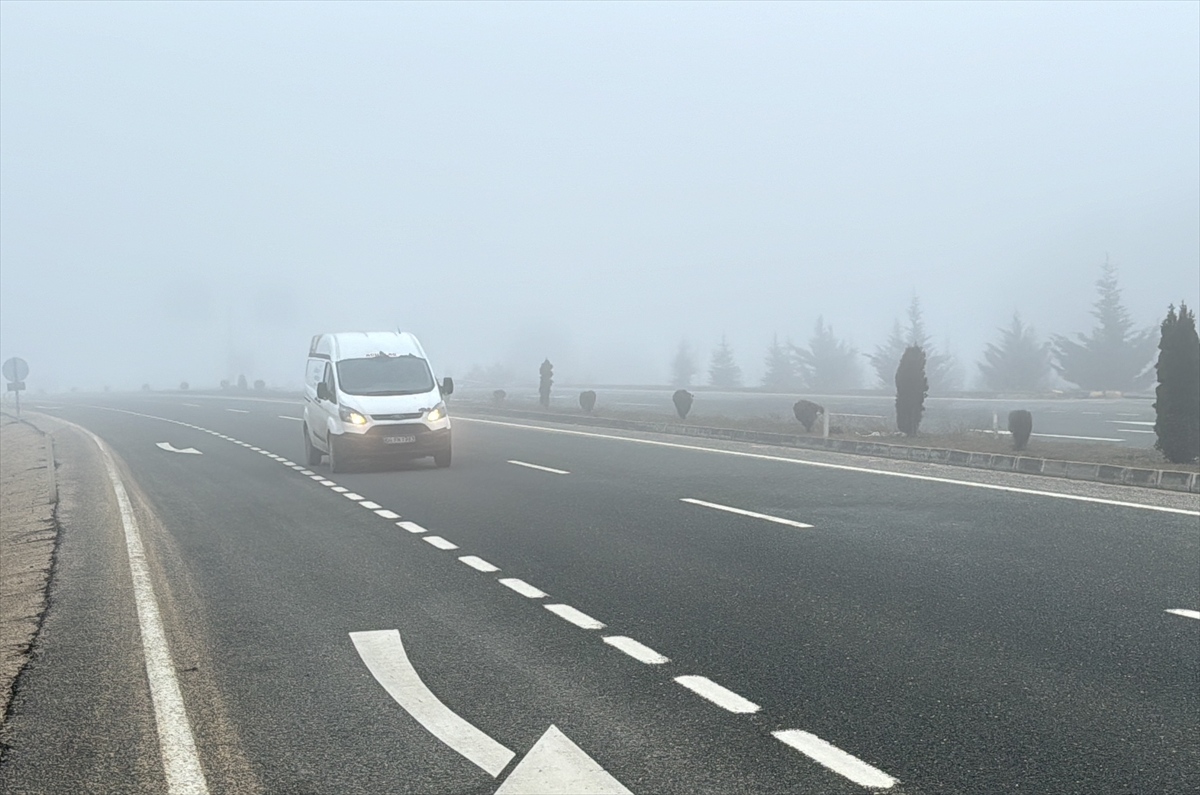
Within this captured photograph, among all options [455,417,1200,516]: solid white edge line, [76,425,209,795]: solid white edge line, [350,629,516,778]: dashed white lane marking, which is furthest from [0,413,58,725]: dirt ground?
[455,417,1200,516]: solid white edge line

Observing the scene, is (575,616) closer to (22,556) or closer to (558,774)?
(558,774)

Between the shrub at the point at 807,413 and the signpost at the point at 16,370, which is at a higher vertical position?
the signpost at the point at 16,370

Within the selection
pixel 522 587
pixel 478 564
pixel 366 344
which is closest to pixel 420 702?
pixel 522 587

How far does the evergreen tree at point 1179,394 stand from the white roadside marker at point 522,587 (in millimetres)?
12752

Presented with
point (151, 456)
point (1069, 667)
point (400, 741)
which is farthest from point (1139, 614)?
point (151, 456)

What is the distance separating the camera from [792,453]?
20328 millimetres

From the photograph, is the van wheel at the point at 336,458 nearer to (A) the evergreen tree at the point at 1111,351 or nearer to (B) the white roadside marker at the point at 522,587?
(B) the white roadside marker at the point at 522,587

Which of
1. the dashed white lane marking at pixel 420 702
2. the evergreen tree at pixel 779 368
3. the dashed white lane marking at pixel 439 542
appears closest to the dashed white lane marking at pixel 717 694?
the dashed white lane marking at pixel 420 702

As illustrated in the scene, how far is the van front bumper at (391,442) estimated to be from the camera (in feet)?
60.3

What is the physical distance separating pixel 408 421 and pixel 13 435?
24.1 m

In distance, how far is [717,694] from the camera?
5.43 meters

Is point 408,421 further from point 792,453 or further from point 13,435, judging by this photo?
point 13,435

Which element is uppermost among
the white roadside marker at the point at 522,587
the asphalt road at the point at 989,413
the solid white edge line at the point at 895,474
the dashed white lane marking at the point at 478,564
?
the asphalt road at the point at 989,413

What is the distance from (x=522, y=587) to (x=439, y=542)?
8.57 feet
